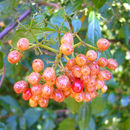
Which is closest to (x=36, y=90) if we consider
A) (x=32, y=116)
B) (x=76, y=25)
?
(x=76, y=25)

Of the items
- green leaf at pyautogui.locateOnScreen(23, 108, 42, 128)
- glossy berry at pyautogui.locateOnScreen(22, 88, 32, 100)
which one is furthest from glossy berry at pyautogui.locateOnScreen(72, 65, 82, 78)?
green leaf at pyautogui.locateOnScreen(23, 108, 42, 128)

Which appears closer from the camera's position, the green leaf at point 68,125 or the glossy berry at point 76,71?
the glossy berry at point 76,71

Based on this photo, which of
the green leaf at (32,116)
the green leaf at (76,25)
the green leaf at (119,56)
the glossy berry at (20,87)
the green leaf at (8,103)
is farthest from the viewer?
the green leaf at (8,103)

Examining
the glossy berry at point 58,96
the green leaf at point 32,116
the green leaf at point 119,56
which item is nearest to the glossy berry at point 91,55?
the glossy berry at point 58,96

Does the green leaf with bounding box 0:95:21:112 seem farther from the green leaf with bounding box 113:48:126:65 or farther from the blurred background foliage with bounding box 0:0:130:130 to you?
the green leaf with bounding box 113:48:126:65

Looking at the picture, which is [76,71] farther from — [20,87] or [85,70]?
[20,87]

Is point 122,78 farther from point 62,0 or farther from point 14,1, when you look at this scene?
point 14,1

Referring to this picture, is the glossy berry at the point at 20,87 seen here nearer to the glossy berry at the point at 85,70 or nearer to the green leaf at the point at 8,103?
the glossy berry at the point at 85,70
